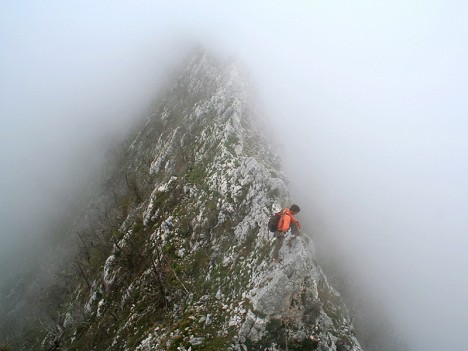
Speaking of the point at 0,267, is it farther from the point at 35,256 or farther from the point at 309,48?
the point at 309,48

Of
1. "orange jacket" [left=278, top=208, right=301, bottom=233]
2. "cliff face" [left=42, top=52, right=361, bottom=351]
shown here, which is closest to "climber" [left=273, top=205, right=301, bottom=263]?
"orange jacket" [left=278, top=208, right=301, bottom=233]

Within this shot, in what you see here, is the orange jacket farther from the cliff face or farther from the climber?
the cliff face

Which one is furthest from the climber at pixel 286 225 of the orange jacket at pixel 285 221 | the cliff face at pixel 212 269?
the cliff face at pixel 212 269

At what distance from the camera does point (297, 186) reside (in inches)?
2408

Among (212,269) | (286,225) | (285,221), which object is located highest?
(285,221)

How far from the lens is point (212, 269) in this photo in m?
24.9

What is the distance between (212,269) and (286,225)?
27.7ft

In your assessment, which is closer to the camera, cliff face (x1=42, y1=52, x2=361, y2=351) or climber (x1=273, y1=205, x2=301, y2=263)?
climber (x1=273, y1=205, x2=301, y2=263)

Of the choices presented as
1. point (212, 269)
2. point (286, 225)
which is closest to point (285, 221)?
point (286, 225)

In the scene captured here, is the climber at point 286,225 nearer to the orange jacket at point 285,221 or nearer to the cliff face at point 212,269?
the orange jacket at point 285,221

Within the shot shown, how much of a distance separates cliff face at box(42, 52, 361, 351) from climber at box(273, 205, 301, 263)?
0.41 m

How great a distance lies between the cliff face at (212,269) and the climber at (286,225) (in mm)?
413

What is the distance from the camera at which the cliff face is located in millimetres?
20000

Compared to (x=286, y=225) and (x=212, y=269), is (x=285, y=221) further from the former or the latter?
(x=212, y=269)
